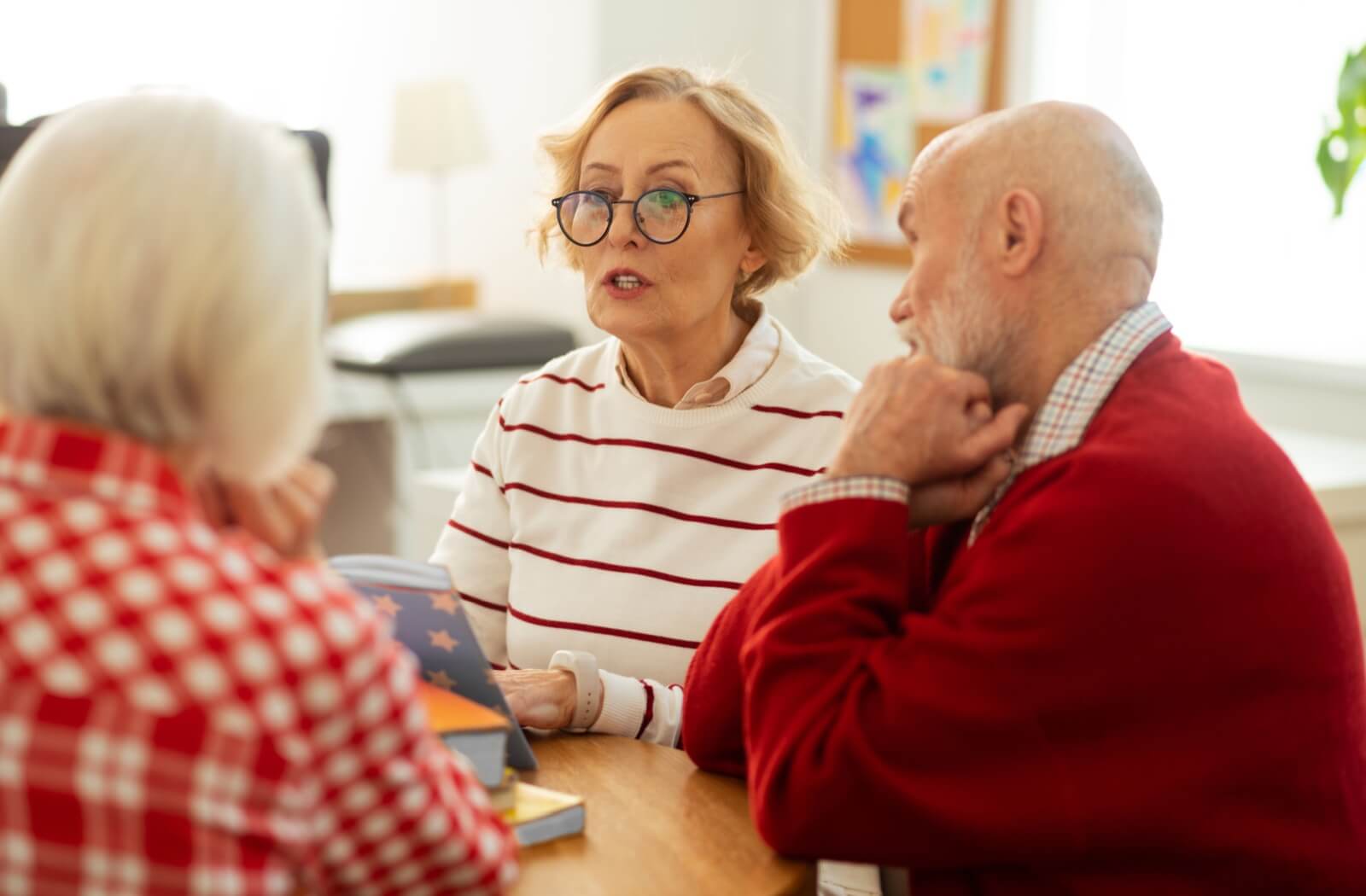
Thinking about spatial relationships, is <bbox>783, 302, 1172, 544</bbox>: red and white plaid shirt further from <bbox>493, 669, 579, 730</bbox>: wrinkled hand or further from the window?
the window

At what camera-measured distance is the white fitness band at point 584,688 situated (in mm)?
1671

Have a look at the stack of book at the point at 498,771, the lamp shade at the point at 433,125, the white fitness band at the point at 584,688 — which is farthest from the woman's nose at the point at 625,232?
the lamp shade at the point at 433,125

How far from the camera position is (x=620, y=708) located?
170cm

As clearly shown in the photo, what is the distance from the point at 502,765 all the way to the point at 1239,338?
3.73m

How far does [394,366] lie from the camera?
494cm

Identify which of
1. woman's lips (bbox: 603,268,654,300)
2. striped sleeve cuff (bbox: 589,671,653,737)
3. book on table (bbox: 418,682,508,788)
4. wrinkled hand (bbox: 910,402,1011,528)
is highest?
woman's lips (bbox: 603,268,654,300)

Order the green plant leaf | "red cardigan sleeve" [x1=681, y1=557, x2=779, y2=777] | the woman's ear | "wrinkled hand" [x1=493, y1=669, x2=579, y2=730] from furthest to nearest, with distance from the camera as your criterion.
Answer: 1. the green plant leaf
2. the woman's ear
3. "wrinkled hand" [x1=493, y1=669, x2=579, y2=730]
4. "red cardigan sleeve" [x1=681, y1=557, x2=779, y2=777]

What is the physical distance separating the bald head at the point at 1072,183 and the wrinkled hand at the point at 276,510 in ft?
2.02

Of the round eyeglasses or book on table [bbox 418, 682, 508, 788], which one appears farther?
the round eyeglasses

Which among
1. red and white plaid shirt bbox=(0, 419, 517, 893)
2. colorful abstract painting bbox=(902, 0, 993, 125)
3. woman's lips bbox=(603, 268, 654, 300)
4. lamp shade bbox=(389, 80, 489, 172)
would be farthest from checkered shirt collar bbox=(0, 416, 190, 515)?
lamp shade bbox=(389, 80, 489, 172)

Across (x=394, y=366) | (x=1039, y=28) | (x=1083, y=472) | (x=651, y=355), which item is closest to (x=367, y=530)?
(x=394, y=366)

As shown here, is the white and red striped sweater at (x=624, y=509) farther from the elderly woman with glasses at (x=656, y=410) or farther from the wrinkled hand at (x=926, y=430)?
the wrinkled hand at (x=926, y=430)

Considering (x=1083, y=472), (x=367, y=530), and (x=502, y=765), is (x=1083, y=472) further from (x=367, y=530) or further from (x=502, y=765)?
(x=367, y=530)

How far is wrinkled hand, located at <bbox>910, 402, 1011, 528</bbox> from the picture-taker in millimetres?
1345
